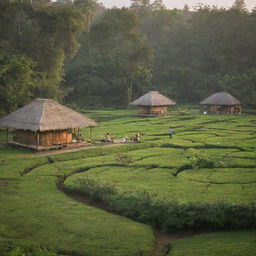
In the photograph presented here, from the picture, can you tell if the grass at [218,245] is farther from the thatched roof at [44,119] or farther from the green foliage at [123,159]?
the thatched roof at [44,119]

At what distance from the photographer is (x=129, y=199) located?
14.3 meters

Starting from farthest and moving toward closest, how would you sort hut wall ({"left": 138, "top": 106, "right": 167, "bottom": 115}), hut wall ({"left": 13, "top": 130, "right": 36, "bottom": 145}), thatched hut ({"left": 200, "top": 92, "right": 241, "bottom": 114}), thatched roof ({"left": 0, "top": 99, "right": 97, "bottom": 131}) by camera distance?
thatched hut ({"left": 200, "top": 92, "right": 241, "bottom": 114})
hut wall ({"left": 138, "top": 106, "right": 167, "bottom": 115})
hut wall ({"left": 13, "top": 130, "right": 36, "bottom": 145})
thatched roof ({"left": 0, "top": 99, "right": 97, "bottom": 131})

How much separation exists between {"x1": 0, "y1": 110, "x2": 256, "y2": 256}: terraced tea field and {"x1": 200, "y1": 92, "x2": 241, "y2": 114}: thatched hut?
2680 cm

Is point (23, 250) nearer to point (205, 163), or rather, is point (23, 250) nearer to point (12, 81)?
point (205, 163)

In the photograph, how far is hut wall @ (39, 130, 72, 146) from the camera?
83.8ft

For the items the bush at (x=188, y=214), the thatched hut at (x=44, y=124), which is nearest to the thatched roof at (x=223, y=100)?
the thatched hut at (x=44, y=124)

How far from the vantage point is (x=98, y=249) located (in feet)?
35.7

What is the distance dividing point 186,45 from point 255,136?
44558 millimetres

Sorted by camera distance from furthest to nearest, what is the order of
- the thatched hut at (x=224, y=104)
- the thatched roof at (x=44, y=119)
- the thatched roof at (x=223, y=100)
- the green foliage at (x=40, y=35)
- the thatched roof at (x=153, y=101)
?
the thatched hut at (x=224, y=104), the thatched roof at (x=223, y=100), the thatched roof at (x=153, y=101), the green foliage at (x=40, y=35), the thatched roof at (x=44, y=119)

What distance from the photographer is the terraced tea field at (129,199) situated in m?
11.4

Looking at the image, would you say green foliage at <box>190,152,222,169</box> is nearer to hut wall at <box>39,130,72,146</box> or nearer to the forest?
hut wall at <box>39,130,72,146</box>

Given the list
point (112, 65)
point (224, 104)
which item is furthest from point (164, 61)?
point (224, 104)

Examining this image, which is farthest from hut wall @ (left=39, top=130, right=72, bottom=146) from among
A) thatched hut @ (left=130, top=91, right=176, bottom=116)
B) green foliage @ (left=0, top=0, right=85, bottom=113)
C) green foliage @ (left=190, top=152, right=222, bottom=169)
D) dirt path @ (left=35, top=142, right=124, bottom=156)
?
thatched hut @ (left=130, top=91, right=176, bottom=116)

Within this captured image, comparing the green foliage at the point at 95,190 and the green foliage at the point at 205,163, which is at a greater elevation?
the green foliage at the point at 205,163
